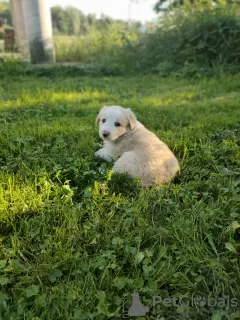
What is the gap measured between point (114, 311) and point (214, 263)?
654mm

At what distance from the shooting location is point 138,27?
12406 mm

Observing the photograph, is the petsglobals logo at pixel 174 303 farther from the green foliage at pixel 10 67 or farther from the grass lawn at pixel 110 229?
the green foliage at pixel 10 67

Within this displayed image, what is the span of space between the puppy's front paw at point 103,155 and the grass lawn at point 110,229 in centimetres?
7

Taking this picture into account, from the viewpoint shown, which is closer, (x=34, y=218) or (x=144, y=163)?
(x=34, y=218)

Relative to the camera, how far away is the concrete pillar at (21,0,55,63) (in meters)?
8.68

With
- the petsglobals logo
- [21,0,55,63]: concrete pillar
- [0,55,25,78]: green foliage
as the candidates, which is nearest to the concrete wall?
[21,0,55,63]: concrete pillar

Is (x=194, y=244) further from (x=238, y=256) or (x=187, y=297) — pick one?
(x=187, y=297)

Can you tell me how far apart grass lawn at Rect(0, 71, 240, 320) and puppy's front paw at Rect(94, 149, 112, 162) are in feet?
0.21

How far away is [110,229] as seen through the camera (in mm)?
2334

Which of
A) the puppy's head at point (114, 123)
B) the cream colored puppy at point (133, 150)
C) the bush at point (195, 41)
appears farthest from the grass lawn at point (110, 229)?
the bush at point (195, 41)

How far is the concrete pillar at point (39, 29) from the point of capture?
28.5 ft

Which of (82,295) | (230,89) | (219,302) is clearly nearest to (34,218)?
(82,295)

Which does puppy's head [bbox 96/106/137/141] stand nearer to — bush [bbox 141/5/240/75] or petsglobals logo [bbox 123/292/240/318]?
petsglobals logo [bbox 123/292/240/318]

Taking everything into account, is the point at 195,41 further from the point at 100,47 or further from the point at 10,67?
the point at 10,67
